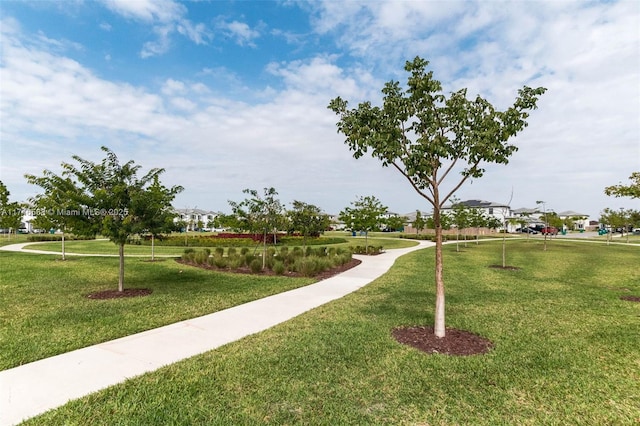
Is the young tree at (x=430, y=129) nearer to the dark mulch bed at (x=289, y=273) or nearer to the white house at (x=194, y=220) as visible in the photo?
the dark mulch bed at (x=289, y=273)

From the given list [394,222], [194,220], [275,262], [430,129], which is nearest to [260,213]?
[275,262]

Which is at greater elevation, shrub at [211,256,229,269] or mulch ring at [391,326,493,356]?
shrub at [211,256,229,269]

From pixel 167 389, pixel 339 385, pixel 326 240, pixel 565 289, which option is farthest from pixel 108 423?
pixel 326 240

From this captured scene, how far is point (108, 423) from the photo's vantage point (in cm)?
339

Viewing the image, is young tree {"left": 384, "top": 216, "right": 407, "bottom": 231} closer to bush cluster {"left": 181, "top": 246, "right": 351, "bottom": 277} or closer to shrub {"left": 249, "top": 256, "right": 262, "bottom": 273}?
bush cluster {"left": 181, "top": 246, "right": 351, "bottom": 277}

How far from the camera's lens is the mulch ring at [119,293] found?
9.05 metres

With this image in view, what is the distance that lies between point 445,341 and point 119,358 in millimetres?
5193

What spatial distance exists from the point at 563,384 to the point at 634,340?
2.97 m

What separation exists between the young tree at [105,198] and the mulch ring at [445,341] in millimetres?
7498

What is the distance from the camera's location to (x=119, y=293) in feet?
31.0

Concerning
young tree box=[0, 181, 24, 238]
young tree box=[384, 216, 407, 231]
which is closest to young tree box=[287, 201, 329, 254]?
young tree box=[384, 216, 407, 231]

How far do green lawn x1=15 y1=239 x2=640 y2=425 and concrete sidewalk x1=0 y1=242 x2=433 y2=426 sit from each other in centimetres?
33

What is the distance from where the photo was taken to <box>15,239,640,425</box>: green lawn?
3.57m

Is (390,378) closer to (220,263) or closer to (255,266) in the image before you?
(255,266)
